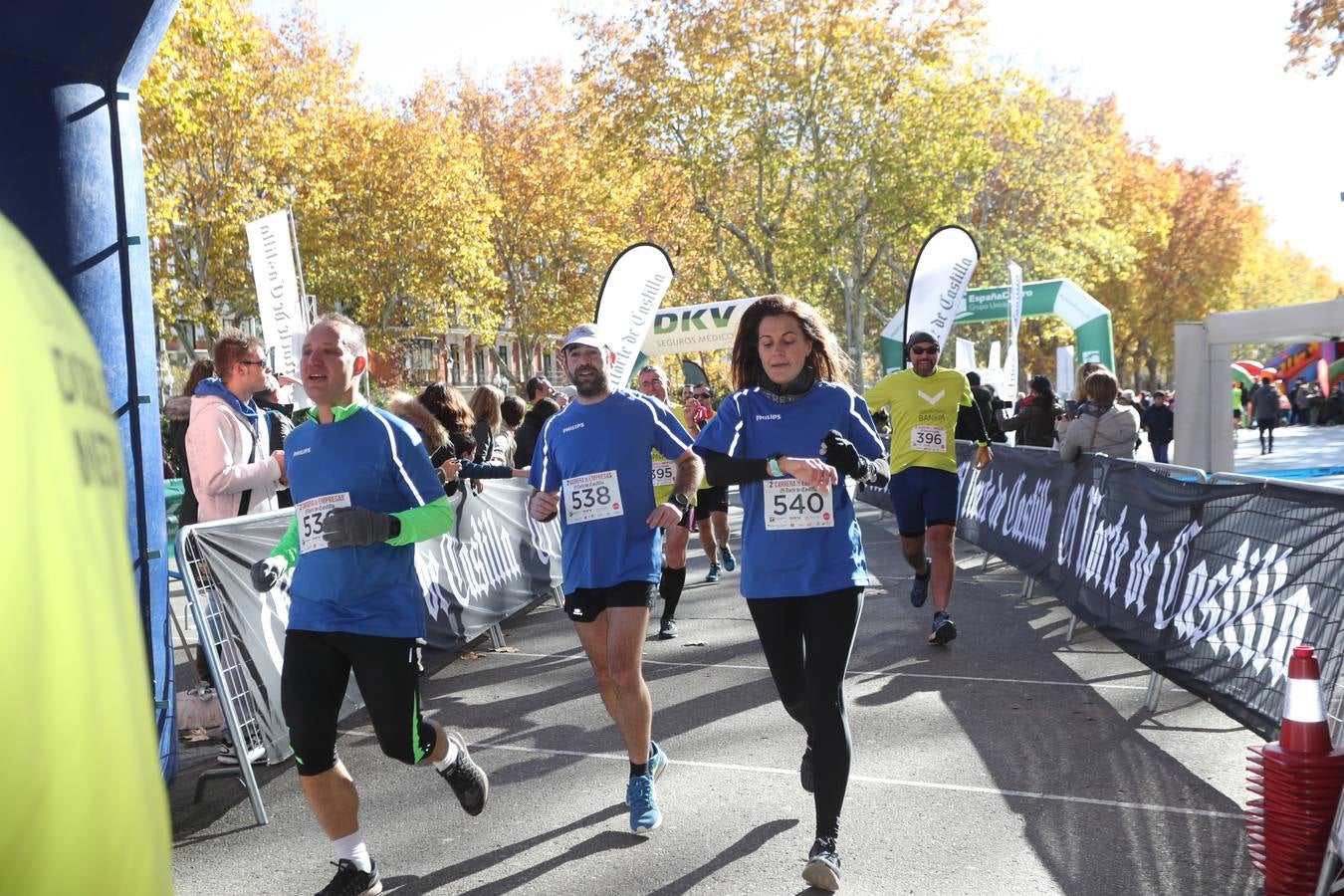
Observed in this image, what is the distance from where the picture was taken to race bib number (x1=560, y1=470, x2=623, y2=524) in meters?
5.09

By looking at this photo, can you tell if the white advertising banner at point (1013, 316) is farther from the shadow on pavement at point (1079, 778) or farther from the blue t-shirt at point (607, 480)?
the blue t-shirt at point (607, 480)

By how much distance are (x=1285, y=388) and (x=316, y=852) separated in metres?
56.9

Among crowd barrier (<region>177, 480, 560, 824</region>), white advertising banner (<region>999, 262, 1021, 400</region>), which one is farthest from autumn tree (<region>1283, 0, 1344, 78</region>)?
crowd barrier (<region>177, 480, 560, 824</region>)

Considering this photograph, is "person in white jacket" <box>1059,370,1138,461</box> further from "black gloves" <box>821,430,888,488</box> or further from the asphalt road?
"black gloves" <box>821,430,888,488</box>

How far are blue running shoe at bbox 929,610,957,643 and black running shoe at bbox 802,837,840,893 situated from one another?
4.15 metres

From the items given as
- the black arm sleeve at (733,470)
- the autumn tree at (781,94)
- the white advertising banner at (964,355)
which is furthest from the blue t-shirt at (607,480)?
the autumn tree at (781,94)

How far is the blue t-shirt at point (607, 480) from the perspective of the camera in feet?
16.6

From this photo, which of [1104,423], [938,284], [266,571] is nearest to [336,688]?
[266,571]

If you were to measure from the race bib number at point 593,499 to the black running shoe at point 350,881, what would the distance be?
5.24ft

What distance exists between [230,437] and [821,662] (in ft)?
11.0

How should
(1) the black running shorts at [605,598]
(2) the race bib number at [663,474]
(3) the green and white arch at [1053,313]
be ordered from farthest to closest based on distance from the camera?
(3) the green and white arch at [1053,313] → (2) the race bib number at [663,474] → (1) the black running shorts at [605,598]

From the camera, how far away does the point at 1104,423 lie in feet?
32.1

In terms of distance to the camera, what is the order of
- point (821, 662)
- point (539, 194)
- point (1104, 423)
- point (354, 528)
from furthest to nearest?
point (539, 194)
point (1104, 423)
point (821, 662)
point (354, 528)

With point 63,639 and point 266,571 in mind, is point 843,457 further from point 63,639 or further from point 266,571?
point 63,639
